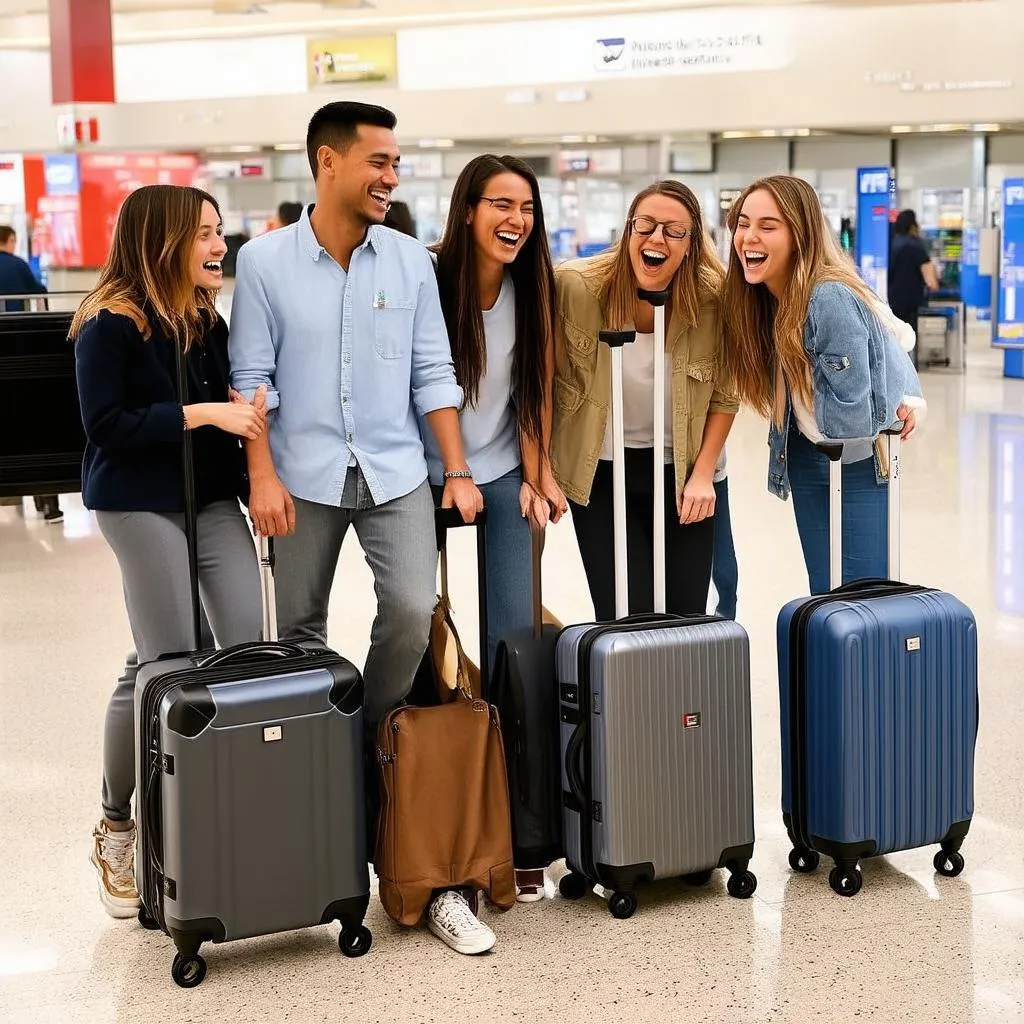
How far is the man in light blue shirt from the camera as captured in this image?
2.68 meters

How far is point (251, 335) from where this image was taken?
2.67 meters

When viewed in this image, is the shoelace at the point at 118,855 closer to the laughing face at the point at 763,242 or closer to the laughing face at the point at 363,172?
the laughing face at the point at 363,172

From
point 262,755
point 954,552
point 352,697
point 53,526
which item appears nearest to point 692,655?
point 352,697

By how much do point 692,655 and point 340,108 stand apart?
1200mm

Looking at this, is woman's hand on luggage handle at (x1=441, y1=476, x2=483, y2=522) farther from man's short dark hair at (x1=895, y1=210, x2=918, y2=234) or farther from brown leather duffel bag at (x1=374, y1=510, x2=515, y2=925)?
man's short dark hair at (x1=895, y1=210, x2=918, y2=234)

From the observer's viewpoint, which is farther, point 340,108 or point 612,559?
point 612,559

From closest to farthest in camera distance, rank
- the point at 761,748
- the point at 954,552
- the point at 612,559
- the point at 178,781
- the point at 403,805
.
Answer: the point at 178,781
the point at 403,805
the point at 612,559
the point at 761,748
the point at 954,552

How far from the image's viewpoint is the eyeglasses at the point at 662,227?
2.92m

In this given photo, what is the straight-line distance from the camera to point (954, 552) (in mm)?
6211

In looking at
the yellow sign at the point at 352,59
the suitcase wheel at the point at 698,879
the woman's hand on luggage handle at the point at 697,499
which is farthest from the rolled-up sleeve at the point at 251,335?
the yellow sign at the point at 352,59

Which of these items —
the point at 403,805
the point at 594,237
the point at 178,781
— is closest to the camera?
the point at 178,781

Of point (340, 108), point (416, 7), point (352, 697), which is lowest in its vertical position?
point (352, 697)

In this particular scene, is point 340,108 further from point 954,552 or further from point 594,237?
point 594,237

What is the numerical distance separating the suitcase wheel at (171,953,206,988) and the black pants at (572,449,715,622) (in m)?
1.11
